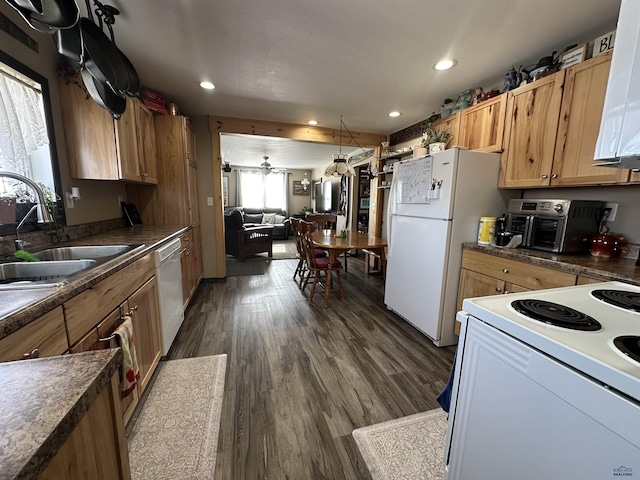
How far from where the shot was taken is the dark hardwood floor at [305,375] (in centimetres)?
130

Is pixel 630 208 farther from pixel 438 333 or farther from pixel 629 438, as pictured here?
pixel 629 438

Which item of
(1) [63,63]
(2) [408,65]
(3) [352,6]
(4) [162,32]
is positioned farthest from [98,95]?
(2) [408,65]

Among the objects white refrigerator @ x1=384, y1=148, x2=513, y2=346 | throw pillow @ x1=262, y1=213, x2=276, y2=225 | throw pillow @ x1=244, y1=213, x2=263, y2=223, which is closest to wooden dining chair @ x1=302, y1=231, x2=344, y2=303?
white refrigerator @ x1=384, y1=148, x2=513, y2=346

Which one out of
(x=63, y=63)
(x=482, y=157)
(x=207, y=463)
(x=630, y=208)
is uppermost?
(x=63, y=63)

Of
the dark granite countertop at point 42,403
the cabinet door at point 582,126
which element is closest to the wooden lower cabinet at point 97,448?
the dark granite countertop at point 42,403

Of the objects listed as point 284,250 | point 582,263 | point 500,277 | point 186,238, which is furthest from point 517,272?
point 284,250

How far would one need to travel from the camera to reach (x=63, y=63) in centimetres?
185

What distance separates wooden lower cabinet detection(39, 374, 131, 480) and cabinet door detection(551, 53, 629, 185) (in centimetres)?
252

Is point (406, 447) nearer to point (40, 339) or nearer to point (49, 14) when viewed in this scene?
point (40, 339)

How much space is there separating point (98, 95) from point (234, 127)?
2198mm

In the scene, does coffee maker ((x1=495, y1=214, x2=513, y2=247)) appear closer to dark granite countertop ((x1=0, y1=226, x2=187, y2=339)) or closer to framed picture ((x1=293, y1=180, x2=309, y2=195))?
dark granite countertop ((x1=0, y1=226, x2=187, y2=339))

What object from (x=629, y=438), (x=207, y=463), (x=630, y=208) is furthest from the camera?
(x=630, y=208)

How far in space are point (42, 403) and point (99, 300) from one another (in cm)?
92

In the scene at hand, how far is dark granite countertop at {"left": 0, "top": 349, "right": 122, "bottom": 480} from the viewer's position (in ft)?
1.04
